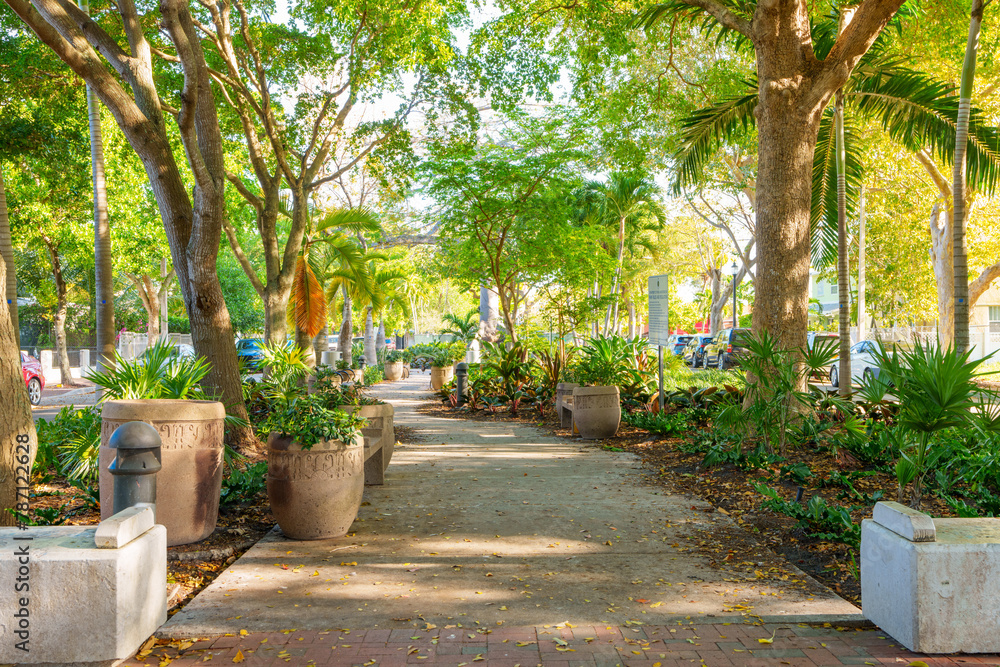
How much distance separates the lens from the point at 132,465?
407 cm

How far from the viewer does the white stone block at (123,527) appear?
3.35 meters

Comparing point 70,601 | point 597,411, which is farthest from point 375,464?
point 597,411

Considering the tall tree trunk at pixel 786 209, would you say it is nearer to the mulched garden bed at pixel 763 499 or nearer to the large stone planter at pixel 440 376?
→ the mulched garden bed at pixel 763 499

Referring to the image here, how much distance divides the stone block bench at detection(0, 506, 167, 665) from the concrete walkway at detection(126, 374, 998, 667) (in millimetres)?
246

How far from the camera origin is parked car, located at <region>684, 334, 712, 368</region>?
111ft

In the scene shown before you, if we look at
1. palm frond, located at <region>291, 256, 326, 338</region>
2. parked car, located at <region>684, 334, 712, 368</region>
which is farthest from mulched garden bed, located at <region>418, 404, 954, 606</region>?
parked car, located at <region>684, 334, 712, 368</region>

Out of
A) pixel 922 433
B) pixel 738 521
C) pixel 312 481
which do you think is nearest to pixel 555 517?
pixel 738 521

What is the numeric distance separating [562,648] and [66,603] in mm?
2390

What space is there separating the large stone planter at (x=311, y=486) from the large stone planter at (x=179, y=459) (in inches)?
17.7

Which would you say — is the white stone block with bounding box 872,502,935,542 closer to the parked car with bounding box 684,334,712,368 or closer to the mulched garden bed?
the mulched garden bed

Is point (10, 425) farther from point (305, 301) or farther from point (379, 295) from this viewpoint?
point (379, 295)

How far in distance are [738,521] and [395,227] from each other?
31.5 m

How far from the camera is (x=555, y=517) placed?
608 cm

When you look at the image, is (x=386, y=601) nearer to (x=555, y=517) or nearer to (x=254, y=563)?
(x=254, y=563)
